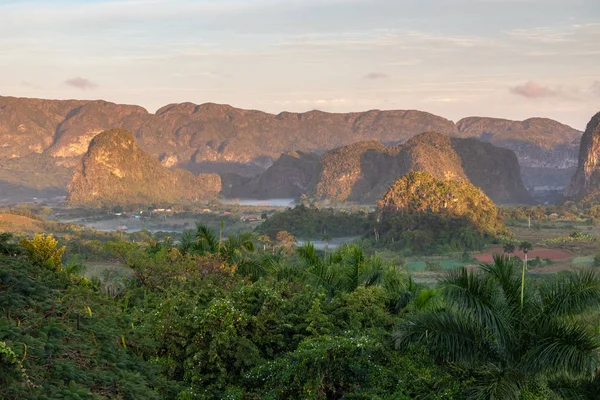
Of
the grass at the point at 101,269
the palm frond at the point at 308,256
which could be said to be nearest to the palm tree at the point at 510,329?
the palm frond at the point at 308,256

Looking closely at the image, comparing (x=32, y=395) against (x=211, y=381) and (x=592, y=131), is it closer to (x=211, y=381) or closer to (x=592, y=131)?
(x=211, y=381)

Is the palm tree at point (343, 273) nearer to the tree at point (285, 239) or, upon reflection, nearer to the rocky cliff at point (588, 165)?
the tree at point (285, 239)

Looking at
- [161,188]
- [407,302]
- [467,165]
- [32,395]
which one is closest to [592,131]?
[467,165]

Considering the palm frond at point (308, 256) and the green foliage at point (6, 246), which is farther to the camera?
the palm frond at point (308, 256)

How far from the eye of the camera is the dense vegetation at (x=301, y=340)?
10266 mm

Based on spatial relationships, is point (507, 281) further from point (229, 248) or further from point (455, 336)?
point (229, 248)

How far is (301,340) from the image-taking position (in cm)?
1391

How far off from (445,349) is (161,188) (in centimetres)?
16250

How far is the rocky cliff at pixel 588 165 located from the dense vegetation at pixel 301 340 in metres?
133

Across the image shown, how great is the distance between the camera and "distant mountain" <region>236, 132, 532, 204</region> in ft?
550

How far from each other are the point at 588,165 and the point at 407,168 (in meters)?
34.9

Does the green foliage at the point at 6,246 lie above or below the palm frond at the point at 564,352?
above

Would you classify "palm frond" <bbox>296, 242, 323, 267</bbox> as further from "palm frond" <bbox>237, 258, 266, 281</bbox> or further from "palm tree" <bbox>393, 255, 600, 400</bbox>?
"palm tree" <bbox>393, 255, 600, 400</bbox>

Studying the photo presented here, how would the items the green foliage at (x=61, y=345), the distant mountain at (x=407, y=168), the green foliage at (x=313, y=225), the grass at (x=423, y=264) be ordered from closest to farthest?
the green foliage at (x=61, y=345)
the grass at (x=423, y=264)
the green foliage at (x=313, y=225)
the distant mountain at (x=407, y=168)
